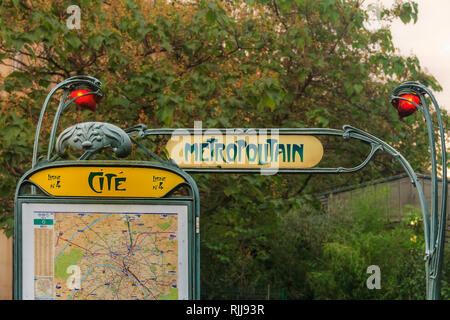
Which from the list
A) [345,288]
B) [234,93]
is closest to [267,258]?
[345,288]

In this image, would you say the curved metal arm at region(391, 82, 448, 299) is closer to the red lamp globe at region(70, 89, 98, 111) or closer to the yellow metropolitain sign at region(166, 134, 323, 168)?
the yellow metropolitain sign at region(166, 134, 323, 168)

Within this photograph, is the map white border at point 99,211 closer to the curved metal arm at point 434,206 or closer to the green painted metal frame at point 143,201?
the green painted metal frame at point 143,201

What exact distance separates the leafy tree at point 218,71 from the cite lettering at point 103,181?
206 inches

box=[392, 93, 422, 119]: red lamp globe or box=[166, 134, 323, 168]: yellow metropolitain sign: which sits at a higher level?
box=[392, 93, 422, 119]: red lamp globe

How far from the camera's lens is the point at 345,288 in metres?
16.9

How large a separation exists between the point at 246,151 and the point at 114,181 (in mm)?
2304

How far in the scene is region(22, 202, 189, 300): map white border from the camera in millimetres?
6523

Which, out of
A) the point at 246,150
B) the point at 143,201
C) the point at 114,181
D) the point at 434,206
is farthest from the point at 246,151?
the point at 434,206

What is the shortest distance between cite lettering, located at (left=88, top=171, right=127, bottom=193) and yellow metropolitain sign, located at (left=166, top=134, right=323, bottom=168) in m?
1.87

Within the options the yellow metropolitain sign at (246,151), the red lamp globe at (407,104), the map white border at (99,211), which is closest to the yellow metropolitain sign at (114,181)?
the map white border at (99,211)

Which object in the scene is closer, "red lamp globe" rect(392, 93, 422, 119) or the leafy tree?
"red lamp globe" rect(392, 93, 422, 119)

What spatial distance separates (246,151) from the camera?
8383 millimetres

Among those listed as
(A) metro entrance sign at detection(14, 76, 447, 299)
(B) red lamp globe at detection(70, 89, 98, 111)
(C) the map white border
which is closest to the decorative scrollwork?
(A) metro entrance sign at detection(14, 76, 447, 299)

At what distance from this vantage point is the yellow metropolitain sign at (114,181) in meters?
6.48
